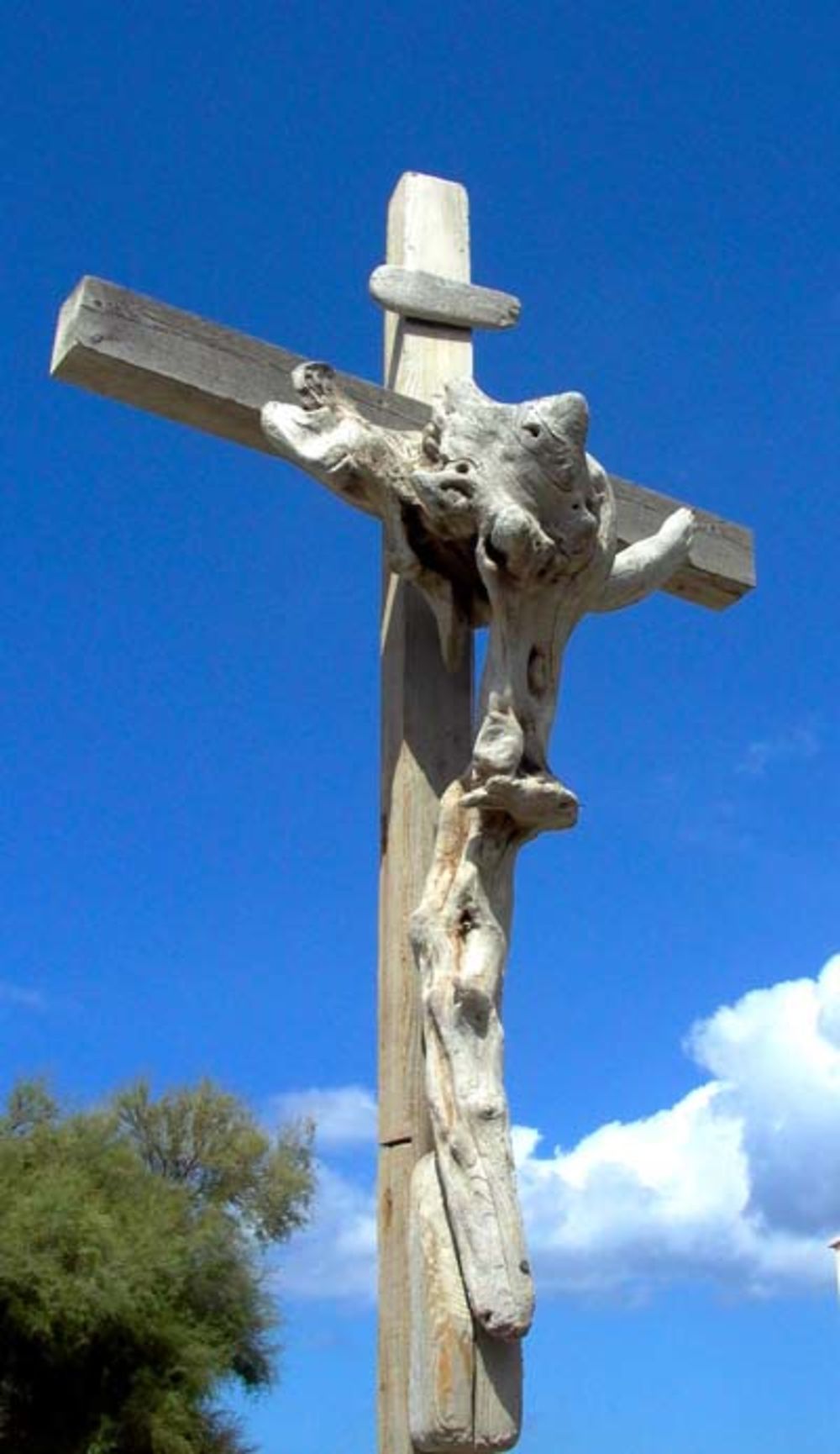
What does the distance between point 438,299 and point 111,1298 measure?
61.1 ft

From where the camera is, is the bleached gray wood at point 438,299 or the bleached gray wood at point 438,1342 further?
the bleached gray wood at point 438,299

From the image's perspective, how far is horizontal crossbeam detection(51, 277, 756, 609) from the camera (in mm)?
3475

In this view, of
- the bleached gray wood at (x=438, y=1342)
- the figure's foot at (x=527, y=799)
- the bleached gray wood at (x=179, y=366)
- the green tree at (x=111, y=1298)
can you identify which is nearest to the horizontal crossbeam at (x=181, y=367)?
the bleached gray wood at (x=179, y=366)

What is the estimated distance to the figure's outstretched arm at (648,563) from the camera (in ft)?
11.9

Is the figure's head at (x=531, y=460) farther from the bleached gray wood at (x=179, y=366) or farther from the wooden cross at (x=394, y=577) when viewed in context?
the bleached gray wood at (x=179, y=366)

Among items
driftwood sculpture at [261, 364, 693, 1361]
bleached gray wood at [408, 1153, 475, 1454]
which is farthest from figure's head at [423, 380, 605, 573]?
bleached gray wood at [408, 1153, 475, 1454]

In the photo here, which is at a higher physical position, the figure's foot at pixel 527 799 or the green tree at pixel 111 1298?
the green tree at pixel 111 1298

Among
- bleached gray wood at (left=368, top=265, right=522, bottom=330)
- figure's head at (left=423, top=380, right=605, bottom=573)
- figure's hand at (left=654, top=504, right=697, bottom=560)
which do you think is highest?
bleached gray wood at (left=368, top=265, right=522, bottom=330)

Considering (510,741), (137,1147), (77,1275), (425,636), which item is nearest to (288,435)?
(425,636)

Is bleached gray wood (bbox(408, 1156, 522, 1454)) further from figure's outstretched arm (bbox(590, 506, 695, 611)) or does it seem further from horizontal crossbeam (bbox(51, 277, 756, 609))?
horizontal crossbeam (bbox(51, 277, 756, 609))

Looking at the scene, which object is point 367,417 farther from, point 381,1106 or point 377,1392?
point 377,1392

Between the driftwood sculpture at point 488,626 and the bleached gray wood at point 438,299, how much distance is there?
572 millimetres

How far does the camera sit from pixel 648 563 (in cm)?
371

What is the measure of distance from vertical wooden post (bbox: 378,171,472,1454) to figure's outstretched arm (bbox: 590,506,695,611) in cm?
38
